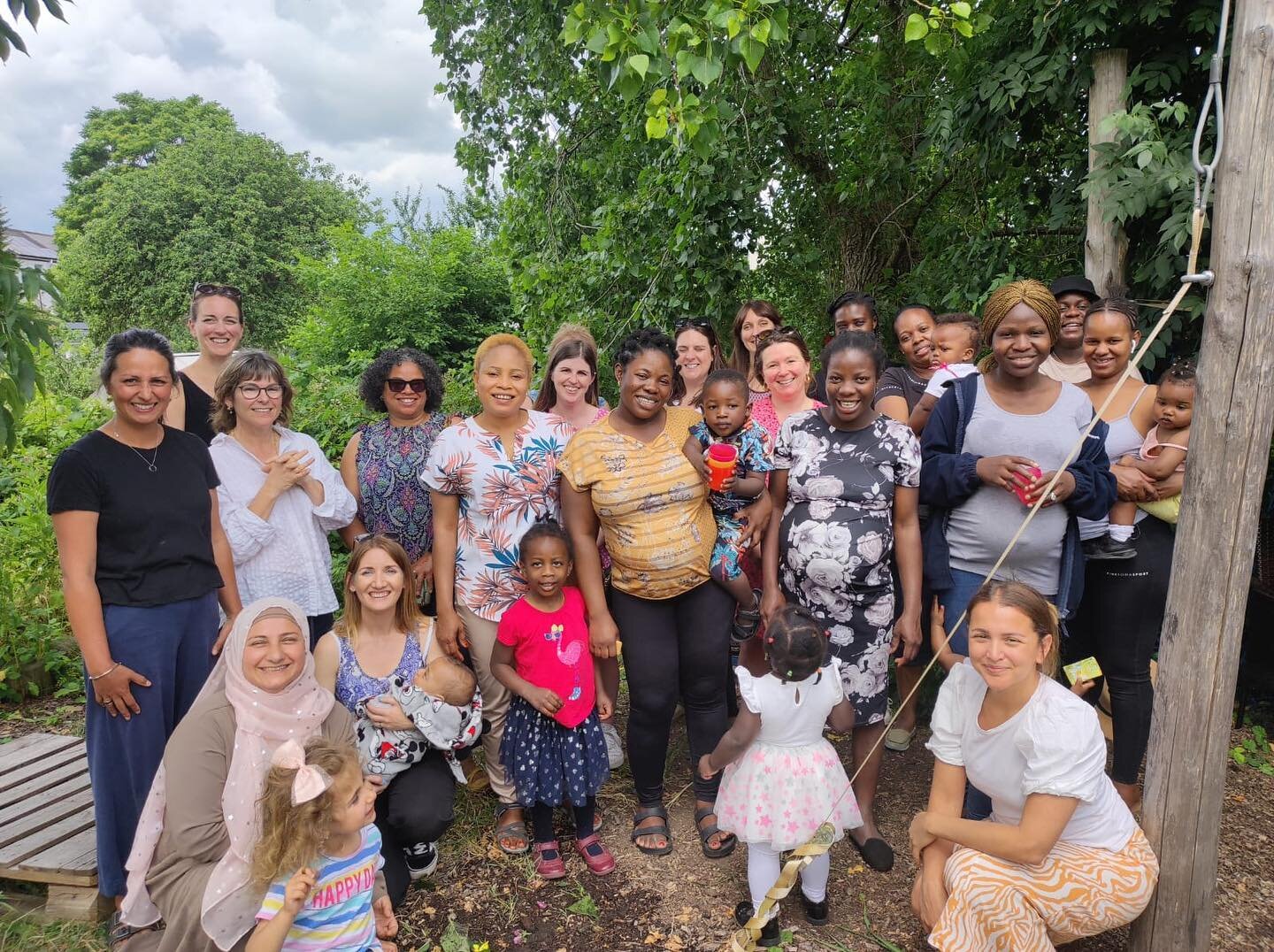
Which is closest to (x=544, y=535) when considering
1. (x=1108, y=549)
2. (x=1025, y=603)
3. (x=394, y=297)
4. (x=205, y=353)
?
(x=1025, y=603)

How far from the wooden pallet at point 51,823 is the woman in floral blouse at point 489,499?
1.49 m

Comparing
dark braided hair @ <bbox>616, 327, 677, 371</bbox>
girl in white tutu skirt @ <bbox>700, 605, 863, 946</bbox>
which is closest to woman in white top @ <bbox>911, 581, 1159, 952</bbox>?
girl in white tutu skirt @ <bbox>700, 605, 863, 946</bbox>

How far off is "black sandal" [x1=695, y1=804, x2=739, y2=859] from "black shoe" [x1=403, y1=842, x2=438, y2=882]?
1.07 m

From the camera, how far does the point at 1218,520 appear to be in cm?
241

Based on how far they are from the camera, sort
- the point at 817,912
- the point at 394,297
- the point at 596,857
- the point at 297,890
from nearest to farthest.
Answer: the point at 297,890, the point at 817,912, the point at 596,857, the point at 394,297

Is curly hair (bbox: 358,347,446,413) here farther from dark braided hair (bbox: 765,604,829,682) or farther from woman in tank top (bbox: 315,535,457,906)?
dark braided hair (bbox: 765,604,829,682)

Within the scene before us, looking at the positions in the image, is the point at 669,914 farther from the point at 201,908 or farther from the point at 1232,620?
the point at 1232,620

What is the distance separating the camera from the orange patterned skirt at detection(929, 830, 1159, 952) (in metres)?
2.31

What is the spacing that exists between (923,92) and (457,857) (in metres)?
6.54

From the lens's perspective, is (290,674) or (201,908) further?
(290,674)

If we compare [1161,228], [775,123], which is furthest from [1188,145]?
[775,123]

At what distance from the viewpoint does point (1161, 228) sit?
396 cm

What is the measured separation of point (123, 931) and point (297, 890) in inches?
44.1

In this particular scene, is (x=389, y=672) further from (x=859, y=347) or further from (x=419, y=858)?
(x=859, y=347)
